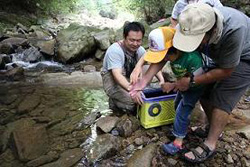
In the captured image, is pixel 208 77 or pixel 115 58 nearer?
pixel 208 77

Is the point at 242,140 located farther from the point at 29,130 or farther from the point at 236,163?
the point at 29,130

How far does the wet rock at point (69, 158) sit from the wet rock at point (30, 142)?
28cm

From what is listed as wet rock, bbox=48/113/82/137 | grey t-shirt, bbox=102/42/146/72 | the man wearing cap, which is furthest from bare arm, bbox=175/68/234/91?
wet rock, bbox=48/113/82/137

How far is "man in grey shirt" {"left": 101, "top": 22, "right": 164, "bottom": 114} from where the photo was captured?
3191 mm

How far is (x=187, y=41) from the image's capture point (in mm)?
1945

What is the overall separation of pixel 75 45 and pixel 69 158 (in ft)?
16.9

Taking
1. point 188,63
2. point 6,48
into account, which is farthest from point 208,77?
point 6,48

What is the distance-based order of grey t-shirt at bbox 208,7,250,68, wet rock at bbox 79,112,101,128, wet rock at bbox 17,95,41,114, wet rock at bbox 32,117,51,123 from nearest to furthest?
grey t-shirt at bbox 208,7,250,68 → wet rock at bbox 79,112,101,128 → wet rock at bbox 32,117,51,123 → wet rock at bbox 17,95,41,114

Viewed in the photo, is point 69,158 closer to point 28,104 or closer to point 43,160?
point 43,160

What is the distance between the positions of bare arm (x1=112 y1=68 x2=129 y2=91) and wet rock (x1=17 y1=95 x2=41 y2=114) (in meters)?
1.76

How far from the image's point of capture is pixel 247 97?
4.18 metres

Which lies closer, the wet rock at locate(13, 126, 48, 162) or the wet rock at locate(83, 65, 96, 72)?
the wet rock at locate(13, 126, 48, 162)

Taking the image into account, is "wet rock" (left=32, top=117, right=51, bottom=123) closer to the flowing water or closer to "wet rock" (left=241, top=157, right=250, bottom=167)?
the flowing water

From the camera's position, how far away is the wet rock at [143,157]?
2.67m
